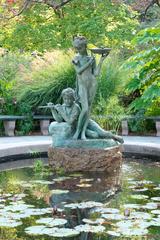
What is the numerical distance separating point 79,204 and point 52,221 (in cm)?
82

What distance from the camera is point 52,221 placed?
552 cm

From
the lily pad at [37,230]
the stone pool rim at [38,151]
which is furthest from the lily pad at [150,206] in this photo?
the stone pool rim at [38,151]

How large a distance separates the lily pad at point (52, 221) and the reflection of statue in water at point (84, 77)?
10.6ft

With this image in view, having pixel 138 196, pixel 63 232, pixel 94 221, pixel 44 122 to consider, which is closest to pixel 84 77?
pixel 138 196

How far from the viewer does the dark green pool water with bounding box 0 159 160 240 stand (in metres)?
5.20

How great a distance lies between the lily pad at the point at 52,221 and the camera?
17.8 ft

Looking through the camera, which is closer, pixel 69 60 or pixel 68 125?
pixel 68 125

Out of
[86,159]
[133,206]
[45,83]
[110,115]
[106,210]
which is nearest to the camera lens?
[106,210]

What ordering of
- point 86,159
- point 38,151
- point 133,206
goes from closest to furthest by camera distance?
point 133,206 < point 86,159 < point 38,151

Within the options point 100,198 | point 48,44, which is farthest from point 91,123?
point 48,44

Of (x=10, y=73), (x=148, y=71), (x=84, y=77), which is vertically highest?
(x=10, y=73)

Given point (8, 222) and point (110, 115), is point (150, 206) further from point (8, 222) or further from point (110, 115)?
point (110, 115)

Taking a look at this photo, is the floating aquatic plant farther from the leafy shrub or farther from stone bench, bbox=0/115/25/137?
stone bench, bbox=0/115/25/137

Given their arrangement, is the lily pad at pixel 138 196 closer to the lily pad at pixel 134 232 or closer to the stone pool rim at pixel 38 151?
the lily pad at pixel 134 232
